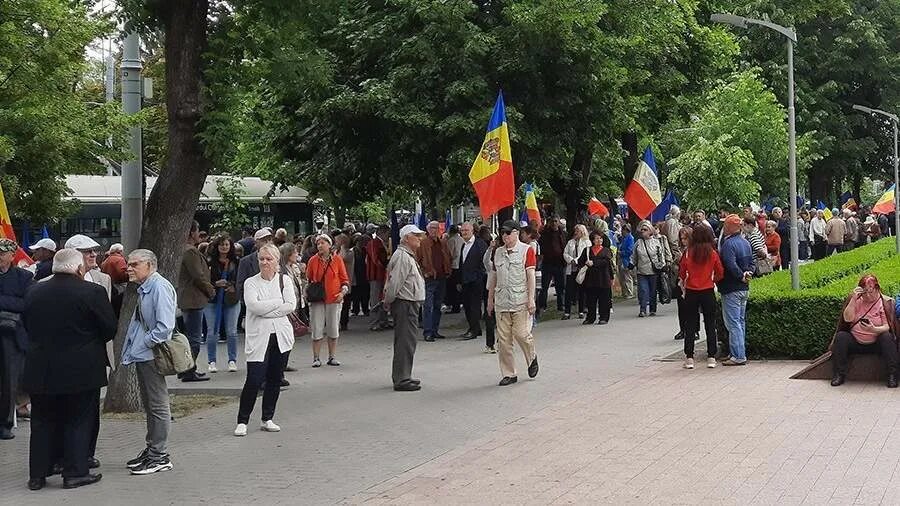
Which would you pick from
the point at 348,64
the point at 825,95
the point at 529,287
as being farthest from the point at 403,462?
the point at 825,95

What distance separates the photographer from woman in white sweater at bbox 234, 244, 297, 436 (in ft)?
31.9

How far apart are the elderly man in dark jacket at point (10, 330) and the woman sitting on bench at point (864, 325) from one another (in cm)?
843

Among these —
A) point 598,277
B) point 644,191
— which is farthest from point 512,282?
point 644,191

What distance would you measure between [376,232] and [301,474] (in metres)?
13.3

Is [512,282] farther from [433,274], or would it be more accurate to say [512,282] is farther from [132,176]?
[433,274]

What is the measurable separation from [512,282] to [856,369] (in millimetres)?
3993

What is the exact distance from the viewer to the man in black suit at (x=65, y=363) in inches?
311

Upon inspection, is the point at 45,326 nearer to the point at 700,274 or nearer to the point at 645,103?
the point at 700,274

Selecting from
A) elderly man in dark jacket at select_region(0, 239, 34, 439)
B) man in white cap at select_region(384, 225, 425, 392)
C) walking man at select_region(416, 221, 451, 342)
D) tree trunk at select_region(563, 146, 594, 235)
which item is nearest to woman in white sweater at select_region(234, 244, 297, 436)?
elderly man in dark jacket at select_region(0, 239, 34, 439)

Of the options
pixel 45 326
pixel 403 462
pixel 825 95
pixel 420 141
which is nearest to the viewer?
pixel 45 326

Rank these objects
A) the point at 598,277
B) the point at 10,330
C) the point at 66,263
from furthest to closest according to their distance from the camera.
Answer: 1. the point at 598,277
2. the point at 10,330
3. the point at 66,263

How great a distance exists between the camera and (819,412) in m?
10.2

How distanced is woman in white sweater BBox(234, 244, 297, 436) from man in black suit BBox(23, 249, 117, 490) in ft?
5.88

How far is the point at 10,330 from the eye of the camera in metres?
9.60
